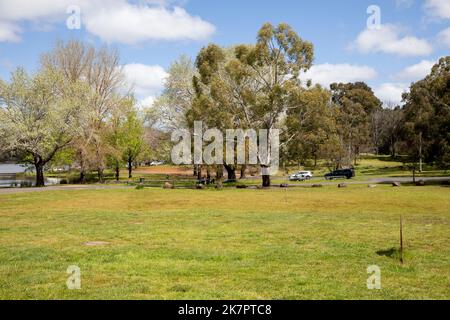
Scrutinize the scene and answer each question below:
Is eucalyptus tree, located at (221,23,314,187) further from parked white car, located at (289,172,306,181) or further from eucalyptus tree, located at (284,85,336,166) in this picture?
parked white car, located at (289,172,306,181)

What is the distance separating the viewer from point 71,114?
45.6 meters

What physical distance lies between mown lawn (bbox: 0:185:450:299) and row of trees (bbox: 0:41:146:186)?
873 inches

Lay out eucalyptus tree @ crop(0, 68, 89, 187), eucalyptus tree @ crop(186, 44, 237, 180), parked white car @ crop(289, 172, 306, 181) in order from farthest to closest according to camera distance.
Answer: parked white car @ crop(289, 172, 306, 181) < eucalyptus tree @ crop(186, 44, 237, 180) < eucalyptus tree @ crop(0, 68, 89, 187)

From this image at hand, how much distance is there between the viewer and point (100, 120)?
5366 cm

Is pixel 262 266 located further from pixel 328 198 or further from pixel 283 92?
pixel 283 92

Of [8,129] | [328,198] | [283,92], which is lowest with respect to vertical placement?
[328,198]

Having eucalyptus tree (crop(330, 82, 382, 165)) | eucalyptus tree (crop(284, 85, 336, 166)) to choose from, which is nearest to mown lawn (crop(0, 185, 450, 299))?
eucalyptus tree (crop(284, 85, 336, 166))

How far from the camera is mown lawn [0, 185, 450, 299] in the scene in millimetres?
8547

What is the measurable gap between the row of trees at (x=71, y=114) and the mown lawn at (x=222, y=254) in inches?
873

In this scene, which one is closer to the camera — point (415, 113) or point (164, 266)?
point (164, 266)

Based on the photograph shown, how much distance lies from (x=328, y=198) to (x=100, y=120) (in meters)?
34.5
